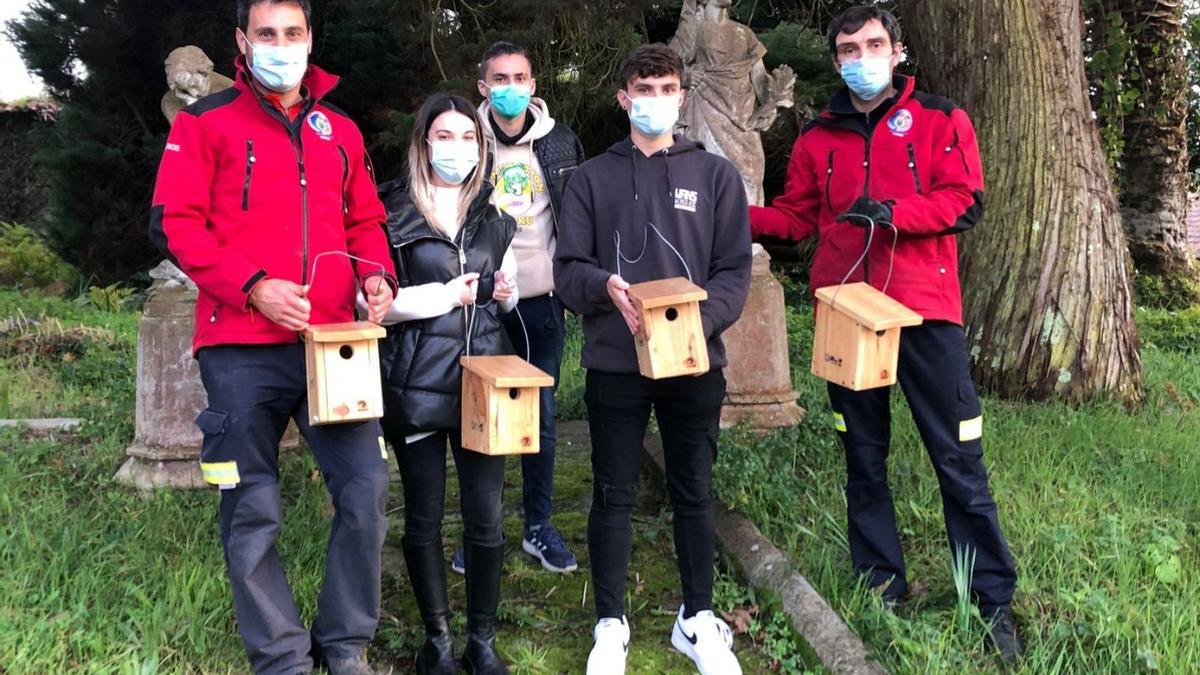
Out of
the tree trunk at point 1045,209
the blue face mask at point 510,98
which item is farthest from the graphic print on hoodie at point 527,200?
the tree trunk at point 1045,209

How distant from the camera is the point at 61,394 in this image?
688 cm

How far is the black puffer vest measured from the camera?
302 cm

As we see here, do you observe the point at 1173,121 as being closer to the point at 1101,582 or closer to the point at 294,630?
the point at 1101,582

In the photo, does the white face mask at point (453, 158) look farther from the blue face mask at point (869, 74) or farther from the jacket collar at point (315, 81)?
the blue face mask at point (869, 74)

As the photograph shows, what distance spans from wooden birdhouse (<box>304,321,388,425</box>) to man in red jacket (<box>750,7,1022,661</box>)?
5.00ft

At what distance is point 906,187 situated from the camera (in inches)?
128

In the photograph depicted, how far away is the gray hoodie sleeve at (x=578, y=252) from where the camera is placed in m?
3.09

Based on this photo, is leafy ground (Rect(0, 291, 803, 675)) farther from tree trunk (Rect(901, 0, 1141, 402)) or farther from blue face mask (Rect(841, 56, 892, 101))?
tree trunk (Rect(901, 0, 1141, 402))

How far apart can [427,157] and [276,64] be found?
53cm

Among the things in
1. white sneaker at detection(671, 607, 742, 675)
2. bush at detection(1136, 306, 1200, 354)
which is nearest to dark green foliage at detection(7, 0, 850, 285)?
bush at detection(1136, 306, 1200, 354)

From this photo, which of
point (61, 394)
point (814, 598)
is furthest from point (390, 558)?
point (61, 394)

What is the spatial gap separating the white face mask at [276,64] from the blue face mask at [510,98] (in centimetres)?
97

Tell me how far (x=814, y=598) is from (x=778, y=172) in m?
7.30

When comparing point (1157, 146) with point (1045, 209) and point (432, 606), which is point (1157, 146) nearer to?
point (1045, 209)
